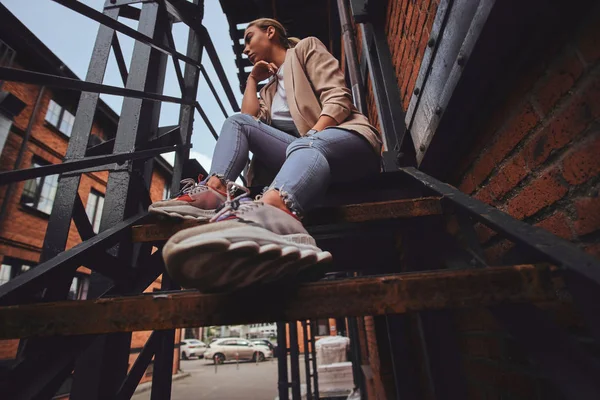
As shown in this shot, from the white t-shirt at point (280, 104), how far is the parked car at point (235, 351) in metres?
24.9

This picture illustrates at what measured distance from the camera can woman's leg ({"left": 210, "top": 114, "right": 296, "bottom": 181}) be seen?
4.83 ft

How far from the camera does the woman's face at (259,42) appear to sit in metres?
1.97

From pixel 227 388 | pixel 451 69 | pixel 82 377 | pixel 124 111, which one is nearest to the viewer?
pixel 451 69

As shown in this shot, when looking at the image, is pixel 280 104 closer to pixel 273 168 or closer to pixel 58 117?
pixel 273 168

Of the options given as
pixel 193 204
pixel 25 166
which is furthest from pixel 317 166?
pixel 25 166

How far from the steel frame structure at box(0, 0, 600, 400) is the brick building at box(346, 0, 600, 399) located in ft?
0.51

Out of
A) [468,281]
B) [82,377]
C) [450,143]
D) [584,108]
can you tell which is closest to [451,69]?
[450,143]

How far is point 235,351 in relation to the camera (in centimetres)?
2388

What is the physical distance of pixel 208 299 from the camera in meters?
0.69

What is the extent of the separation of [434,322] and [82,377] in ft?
5.36

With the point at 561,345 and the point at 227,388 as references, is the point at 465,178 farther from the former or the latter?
the point at 227,388

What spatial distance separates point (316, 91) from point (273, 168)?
0.48 meters

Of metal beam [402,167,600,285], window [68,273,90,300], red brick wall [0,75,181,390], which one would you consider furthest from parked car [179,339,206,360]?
metal beam [402,167,600,285]

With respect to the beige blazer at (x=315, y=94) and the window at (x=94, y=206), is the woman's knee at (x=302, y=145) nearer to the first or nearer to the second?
the beige blazer at (x=315, y=94)
